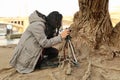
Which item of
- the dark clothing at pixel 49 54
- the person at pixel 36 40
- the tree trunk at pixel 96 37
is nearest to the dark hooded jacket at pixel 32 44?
the person at pixel 36 40

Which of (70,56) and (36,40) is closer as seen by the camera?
(36,40)

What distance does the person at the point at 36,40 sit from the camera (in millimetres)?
4664

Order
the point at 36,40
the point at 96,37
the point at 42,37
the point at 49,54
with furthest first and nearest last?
1. the point at 96,37
2. the point at 49,54
3. the point at 36,40
4. the point at 42,37

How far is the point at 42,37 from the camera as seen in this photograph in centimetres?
462

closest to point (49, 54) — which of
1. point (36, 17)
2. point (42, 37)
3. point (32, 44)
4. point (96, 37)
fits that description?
point (32, 44)

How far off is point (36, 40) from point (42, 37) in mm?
165

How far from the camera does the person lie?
15.3ft

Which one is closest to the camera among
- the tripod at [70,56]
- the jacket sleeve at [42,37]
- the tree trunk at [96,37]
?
the jacket sleeve at [42,37]

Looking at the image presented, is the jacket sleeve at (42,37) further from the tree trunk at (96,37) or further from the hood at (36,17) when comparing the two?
the tree trunk at (96,37)

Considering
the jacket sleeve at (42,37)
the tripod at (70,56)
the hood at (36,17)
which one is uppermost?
the hood at (36,17)

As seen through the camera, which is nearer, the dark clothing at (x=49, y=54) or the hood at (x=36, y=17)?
the hood at (x=36, y=17)

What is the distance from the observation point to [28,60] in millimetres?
4766

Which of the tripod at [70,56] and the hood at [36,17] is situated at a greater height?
the hood at [36,17]

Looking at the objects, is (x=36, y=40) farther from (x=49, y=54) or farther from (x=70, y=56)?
(x=70, y=56)
